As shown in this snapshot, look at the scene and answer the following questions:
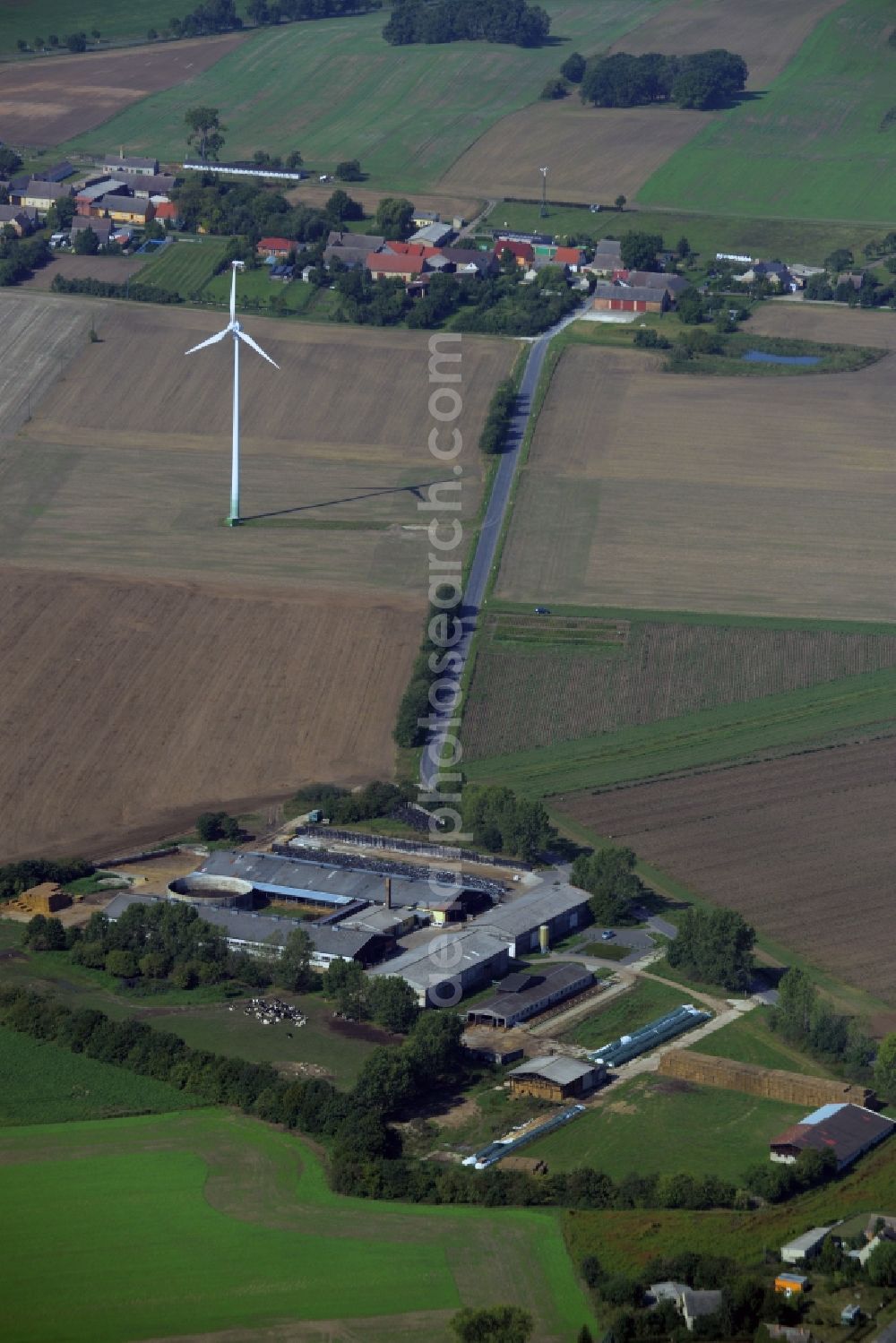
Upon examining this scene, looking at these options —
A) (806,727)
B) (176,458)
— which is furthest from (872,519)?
(176,458)

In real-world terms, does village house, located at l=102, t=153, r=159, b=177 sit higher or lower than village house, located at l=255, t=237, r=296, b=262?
higher

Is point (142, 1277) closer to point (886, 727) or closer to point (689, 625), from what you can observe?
point (886, 727)

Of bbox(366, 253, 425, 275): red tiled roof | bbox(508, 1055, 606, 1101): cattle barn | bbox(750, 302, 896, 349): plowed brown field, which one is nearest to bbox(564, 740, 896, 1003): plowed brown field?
bbox(508, 1055, 606, 1101): cattle barn

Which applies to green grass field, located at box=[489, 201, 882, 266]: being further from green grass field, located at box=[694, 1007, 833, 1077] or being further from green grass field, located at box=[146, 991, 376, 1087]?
green grass field, located at box=[146, 991, 376, 1087]

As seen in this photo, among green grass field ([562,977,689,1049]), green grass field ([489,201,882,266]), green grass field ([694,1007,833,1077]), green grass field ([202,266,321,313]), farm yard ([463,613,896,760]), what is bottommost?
green grass field ([562,977,689,1049])

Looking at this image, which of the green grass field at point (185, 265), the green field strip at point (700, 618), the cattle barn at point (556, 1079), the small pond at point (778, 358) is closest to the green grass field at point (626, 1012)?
the cattle barn at point (556, 1079)

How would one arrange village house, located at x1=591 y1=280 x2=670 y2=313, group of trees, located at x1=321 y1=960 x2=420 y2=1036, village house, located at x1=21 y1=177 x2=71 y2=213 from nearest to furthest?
group of trees, located at x1=321 y1=960 x2=420 y2=1036, village house, located at x1=591 y1=280 x2=670 y2=313, village house, located at x1=21 y1=177 x2=71 y2=213
